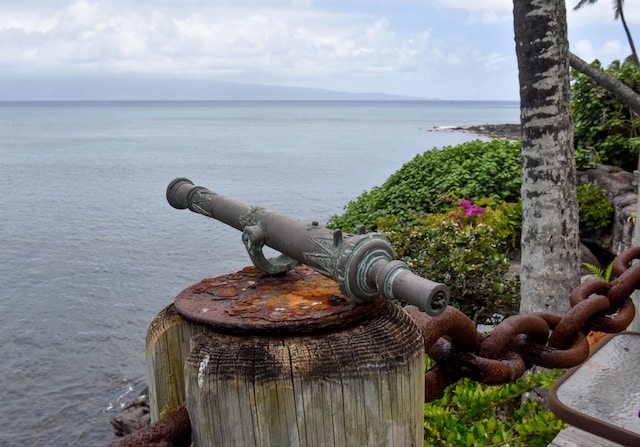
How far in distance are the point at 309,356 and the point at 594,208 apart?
981cm

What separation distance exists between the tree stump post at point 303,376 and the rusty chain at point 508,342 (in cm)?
23

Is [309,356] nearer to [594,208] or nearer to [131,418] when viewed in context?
[131,418]

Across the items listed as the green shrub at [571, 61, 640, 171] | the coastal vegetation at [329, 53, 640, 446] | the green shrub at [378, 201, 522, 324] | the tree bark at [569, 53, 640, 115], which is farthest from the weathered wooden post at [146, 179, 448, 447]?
the green shrub at [571, 61, 640, 171]

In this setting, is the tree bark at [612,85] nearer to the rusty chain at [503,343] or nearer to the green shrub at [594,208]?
the green shrub at [594,208]

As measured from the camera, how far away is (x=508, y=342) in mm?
1664

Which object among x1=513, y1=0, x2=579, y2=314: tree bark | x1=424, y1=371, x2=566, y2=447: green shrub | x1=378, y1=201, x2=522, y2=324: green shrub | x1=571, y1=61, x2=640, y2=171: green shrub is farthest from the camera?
x1=571, y1=61, x2=640, y2=171: green shrub

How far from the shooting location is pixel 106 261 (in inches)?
615

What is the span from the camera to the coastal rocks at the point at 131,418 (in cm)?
811

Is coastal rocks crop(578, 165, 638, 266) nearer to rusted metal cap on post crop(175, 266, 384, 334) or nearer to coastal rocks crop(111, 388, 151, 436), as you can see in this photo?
coastal rocks crop(111, 388, 151, 436)

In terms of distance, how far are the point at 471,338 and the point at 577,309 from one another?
426mm

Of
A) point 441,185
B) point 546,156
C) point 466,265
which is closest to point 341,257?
point 546,156

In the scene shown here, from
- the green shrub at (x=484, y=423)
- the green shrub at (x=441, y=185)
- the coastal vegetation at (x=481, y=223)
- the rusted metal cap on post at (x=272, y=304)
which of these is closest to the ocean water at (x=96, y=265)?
the green shrub at (x=441, y=185)

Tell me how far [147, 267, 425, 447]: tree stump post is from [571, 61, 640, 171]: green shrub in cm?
1149

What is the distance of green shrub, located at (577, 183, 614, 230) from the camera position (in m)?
9.98
